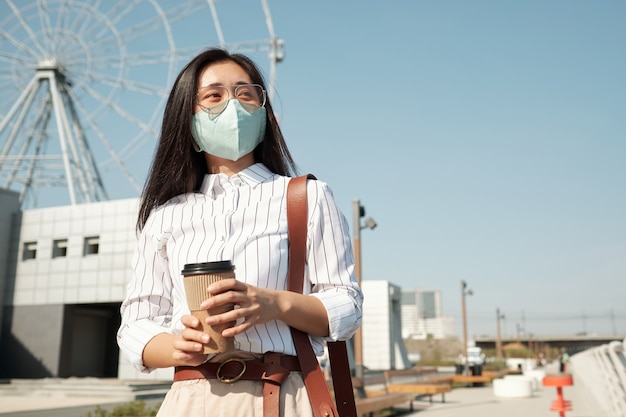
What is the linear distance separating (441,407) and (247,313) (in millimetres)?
15594

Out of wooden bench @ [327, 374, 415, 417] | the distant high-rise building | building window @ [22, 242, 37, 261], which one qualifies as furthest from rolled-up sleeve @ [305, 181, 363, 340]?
the distant high-rise building

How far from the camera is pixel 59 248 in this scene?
28516 mm

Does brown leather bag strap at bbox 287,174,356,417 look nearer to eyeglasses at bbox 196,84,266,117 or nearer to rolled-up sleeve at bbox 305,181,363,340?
rolled-up sleeve at bbox 305,181,363,340

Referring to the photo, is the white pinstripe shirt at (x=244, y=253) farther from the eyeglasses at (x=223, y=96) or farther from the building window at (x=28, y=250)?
the building window at (x=28, y=250)

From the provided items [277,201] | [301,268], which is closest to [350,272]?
[301,268]

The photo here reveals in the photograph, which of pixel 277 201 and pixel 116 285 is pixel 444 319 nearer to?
pixel 116 285

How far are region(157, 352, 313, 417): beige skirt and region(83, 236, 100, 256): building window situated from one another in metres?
27.5

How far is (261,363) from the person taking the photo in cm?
160

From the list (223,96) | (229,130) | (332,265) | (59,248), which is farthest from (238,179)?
(59,248)

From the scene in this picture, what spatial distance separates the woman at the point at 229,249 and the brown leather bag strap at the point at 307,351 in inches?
1.0

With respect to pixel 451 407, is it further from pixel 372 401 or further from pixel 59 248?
pixel 59 248

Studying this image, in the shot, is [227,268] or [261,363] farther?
[261,363]

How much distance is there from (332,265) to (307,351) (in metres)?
0.23

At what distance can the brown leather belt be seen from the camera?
1.57 meters
